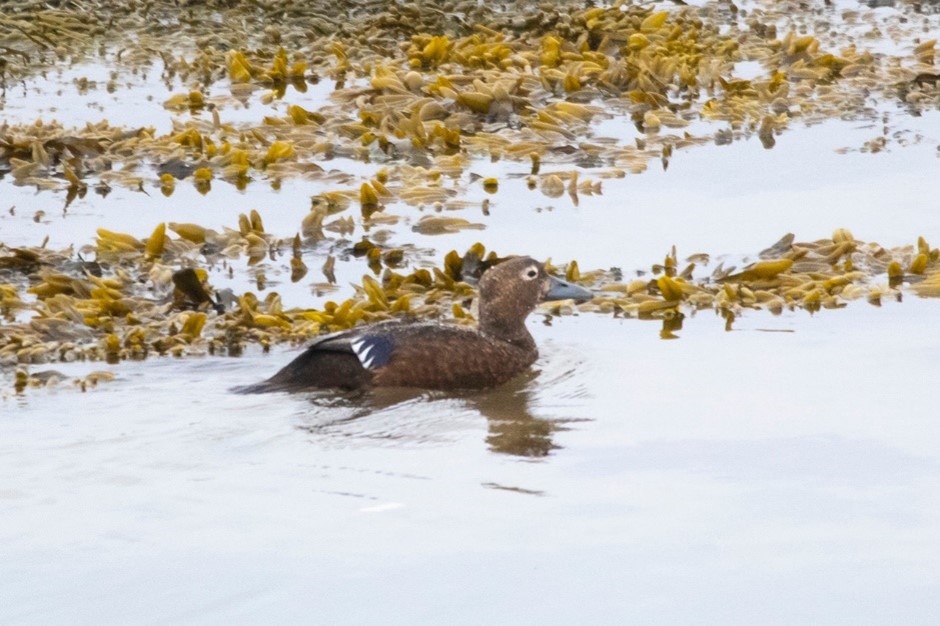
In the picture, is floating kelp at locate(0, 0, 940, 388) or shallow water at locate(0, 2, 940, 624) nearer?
shallow water at locate(0, 2, 940, 624)

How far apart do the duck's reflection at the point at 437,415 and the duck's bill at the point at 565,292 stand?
0.62 m

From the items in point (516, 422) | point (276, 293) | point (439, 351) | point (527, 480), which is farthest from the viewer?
point (276, 293)

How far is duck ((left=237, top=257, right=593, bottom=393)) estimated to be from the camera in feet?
24.6

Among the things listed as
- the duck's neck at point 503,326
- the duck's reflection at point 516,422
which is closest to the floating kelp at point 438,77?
the duck's neck at point 503,326

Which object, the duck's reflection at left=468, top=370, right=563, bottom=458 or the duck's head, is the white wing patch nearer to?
the duck's reflection at left=468, top=370, right=563, bottom=458

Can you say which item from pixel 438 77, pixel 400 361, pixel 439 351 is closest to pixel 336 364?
pixel 400 361

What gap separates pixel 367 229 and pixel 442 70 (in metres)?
4.26

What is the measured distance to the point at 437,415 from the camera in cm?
740

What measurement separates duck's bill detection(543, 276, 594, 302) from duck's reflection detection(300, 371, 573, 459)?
622 mm

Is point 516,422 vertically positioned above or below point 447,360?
below

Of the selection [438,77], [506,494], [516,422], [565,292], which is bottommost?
[506,494]

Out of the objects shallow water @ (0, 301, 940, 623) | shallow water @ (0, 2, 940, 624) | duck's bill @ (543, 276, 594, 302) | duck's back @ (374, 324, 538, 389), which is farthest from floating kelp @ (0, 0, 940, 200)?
shallow water @ (0, 301, 940, 623)

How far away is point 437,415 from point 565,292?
54.1 inches

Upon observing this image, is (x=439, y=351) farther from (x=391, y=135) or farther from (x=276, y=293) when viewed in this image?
(x=391, y=135)
